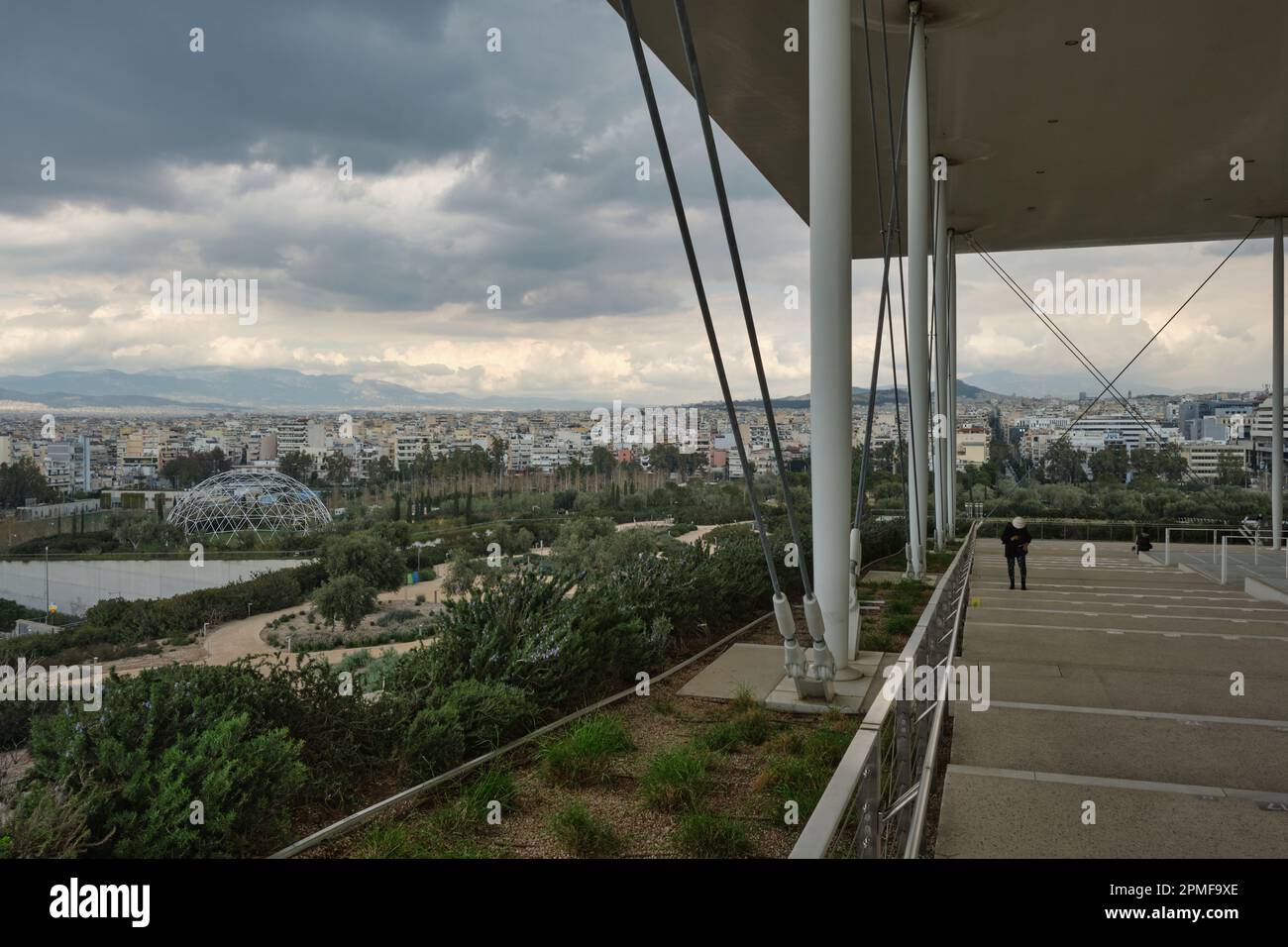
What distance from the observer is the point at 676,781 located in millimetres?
3764

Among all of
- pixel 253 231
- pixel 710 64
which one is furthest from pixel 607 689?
pixel 253 231

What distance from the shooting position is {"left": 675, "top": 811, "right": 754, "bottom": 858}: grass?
3.17 meters

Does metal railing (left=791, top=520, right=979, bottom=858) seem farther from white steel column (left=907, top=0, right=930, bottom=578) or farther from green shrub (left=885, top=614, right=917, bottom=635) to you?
white steel column (left=907, top=0, right=930, bottom=578)

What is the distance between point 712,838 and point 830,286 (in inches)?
137

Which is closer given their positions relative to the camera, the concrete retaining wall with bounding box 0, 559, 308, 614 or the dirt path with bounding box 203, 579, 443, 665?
the dirt path with bounding box 203, 579, 443, 665

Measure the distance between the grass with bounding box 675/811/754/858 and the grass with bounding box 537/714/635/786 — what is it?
0.89m

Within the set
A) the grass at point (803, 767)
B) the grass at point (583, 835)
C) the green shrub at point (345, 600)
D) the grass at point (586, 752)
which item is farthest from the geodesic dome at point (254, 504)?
the grass at point (583, 835)

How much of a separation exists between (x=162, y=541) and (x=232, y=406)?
1356 centimetres

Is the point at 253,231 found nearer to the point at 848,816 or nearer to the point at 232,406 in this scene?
the point at 232,406

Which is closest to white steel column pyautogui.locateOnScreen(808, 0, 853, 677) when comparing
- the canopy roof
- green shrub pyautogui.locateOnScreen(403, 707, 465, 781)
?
green shrub pyautogui.locateOnScreen(403, 707, 465, 781)

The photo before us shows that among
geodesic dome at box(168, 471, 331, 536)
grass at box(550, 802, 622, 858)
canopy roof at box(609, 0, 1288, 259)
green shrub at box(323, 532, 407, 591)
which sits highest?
canopy roof at box(609, 0, 1288, 259)
